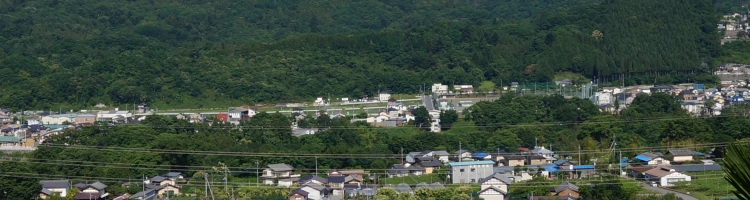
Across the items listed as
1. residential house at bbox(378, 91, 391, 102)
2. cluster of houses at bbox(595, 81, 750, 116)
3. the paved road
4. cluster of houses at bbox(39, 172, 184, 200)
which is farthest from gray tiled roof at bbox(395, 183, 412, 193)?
residential house at bbox(378, 91, 391, 102)

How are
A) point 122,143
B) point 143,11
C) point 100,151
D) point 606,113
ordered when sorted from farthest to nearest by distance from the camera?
point 143,11, point 606,113, point 122,143, point 100,151

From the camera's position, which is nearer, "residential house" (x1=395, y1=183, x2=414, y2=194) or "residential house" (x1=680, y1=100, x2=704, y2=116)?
"residential house" (x1=395, y1=183, x2=414, y2=194)

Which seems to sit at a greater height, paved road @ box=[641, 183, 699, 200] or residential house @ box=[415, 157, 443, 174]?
residential house @ box=[415, 157, 443, 174]

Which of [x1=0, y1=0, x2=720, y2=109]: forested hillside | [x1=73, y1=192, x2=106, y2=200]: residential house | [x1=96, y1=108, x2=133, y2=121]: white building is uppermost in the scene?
[x1=0, y1=0, x2=720, y2=109]: forested hillside

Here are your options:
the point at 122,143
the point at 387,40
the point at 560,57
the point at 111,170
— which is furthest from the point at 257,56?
the point at 111,170

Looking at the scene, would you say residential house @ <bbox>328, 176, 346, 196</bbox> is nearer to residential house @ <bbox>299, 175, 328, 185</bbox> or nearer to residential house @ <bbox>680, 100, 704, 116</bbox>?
residential house @ <bbox>299, 175, 328, 185</bbox>

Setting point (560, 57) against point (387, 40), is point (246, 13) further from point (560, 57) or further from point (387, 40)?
point (560, 57)
